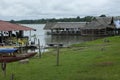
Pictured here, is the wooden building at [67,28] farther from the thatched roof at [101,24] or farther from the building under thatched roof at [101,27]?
the thatched roof at [101,24]

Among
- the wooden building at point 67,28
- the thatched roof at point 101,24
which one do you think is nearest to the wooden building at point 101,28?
the thatched roof at point 101,24

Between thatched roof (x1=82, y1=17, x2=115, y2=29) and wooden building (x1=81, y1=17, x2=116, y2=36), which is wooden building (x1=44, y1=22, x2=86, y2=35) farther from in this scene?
thatched roof (x1=82, y1=17, x2=115, y2=29)

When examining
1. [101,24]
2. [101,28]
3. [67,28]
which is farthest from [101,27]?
[67,28]

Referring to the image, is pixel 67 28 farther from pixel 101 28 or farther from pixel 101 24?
pixel 101 28

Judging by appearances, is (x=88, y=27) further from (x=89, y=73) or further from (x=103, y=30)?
(x=89, y=73)

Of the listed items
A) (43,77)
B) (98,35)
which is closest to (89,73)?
(43,77)

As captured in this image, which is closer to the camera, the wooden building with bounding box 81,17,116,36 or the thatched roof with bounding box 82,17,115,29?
the thatched roof with bounding box 82,17,115,29

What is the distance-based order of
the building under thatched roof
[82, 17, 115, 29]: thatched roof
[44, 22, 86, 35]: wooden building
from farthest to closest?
1. [44, 22, 86, 35]: wooden building
2. the building under thatched roof
3. [82, 17, 115, 29]: thatched roof

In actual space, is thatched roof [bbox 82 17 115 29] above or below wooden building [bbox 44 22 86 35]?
above

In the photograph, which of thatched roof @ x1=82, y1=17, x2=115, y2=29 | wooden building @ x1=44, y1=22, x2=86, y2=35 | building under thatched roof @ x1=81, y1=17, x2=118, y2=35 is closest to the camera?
thatched roof @ x1=82, y1=17, x2=115, y2=29

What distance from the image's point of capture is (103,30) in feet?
323

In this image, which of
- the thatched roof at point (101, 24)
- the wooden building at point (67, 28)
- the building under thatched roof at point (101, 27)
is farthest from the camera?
the wooden building at point (67, 28)

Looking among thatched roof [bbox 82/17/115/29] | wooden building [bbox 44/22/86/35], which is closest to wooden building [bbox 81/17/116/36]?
thatched roof [bbox 82/17/115/29]

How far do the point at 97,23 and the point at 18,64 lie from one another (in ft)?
251
